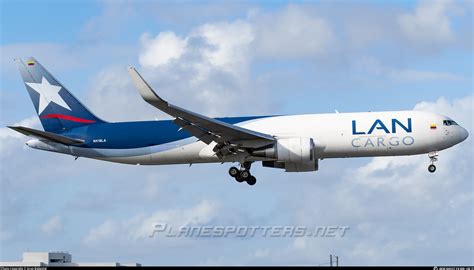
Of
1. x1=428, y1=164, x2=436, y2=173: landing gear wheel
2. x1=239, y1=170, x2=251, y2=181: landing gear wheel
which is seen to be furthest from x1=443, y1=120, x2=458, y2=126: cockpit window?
x1=239, y1=170, x2=251, y2=181: landing gear wheel

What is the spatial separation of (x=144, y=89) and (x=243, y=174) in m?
11.1

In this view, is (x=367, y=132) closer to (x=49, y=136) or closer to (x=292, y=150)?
(x=292, y=150)

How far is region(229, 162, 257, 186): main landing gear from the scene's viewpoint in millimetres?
59250

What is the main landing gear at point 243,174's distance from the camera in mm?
59250

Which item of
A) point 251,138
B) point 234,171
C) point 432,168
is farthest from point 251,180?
point 432,168

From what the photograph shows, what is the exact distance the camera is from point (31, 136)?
6006 centimetres

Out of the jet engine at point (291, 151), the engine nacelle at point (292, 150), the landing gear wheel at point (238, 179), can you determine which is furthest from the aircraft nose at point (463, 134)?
the landing gear wheel at point (238, 179)

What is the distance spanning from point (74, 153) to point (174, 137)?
670cm

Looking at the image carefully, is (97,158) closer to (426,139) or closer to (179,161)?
(179,161)

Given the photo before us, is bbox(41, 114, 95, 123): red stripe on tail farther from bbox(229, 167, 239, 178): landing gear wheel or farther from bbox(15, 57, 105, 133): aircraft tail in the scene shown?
bbox(229, 167, 239, 178): landing gear wheel

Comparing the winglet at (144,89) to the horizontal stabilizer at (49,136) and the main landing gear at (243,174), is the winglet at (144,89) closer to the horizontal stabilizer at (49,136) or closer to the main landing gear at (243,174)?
the main landing gear at (243,174)

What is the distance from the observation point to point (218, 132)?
56625 mm

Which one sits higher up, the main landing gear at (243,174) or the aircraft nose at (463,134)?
the aircraft nose at (463,134)

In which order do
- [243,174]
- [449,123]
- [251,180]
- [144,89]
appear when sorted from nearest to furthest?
[144,89] → [449,123] → [243,174] → [251,180]
